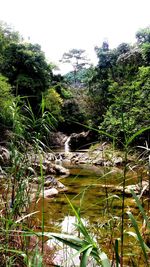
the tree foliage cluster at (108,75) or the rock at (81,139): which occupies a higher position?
the tree foliage cluster at (108,75)

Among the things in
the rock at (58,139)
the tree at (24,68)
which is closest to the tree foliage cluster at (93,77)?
the tree at (24,68)

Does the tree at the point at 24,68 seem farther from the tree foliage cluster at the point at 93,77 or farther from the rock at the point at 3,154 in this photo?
the rock at the point at 3,154

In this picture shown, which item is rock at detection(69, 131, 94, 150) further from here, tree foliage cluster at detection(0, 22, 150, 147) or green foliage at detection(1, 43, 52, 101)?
green foliage at detection(1, 43, 52, 101)

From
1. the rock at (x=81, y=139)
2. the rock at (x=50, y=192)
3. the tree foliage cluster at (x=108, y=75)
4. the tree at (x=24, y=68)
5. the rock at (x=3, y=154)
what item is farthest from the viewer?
the rock at (x=81, y=139)

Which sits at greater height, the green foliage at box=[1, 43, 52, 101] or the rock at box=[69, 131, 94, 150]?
the green foliage at box=[1, 43, 52, 101]

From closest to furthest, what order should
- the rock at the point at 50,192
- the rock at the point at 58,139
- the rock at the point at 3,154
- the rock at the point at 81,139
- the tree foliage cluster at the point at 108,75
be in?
the rock at the point at 3,154
the rock at the point at 50,192
the tree foliage cluster at the point at 108,75
the rock at the point at 81,139
the rock at the point at 58,139

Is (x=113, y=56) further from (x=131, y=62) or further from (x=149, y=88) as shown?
(x=149, y=88)

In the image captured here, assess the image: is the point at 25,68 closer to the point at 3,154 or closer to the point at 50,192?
the point at 50,192

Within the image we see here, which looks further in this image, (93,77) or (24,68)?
(93,77)

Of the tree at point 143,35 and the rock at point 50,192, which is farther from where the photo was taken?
the tree at point 143,35

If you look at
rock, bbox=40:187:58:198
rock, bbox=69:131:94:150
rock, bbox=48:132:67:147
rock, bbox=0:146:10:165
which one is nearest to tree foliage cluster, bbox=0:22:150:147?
rock, bbox=69:131:94:150

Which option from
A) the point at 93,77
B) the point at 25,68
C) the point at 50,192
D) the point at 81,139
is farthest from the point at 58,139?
the point at 50,192

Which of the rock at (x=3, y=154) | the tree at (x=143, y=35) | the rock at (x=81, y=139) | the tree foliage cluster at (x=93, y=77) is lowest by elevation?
the rock at (x=3, y=154)

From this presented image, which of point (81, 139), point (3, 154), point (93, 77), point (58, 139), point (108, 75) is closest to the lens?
point (3, 154)
